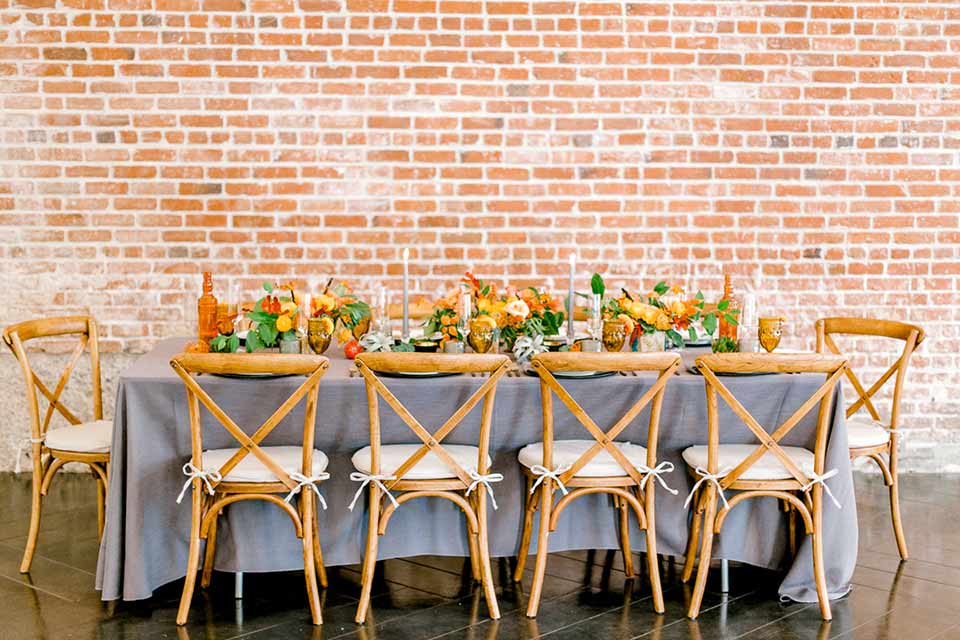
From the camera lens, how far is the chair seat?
12.0 feet

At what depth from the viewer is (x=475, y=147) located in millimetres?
5430

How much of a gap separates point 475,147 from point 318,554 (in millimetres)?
2416

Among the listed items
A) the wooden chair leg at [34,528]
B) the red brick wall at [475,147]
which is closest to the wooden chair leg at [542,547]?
the wooden chair leg at [34,528]

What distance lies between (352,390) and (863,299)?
121 inches

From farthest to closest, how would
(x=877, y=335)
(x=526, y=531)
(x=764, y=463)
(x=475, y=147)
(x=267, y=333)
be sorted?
(x=475, y=147)
(x=877, y=335)
(x=267, y=333)
(x=526, y=531)
(x=764, y=463)

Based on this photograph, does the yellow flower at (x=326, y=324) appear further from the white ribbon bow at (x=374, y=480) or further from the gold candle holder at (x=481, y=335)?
the white ribbon bow at (x=374, y=480)

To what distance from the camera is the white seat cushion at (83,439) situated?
3977mm

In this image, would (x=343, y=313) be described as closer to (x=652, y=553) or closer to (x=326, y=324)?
(x=326, y=324)

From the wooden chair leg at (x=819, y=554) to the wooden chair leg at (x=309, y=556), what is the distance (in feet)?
5.53

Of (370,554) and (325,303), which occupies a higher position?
(325,303)

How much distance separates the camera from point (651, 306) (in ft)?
13.7

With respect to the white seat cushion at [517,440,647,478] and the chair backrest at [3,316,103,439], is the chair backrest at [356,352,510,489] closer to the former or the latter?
the white seat cushion at [517,440,647,478]

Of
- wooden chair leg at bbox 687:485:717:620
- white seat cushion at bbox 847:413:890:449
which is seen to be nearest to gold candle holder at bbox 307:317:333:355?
wooden chair leg at bbox 687:485:717:620

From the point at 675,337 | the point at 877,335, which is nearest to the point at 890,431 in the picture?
the point at 877,335
